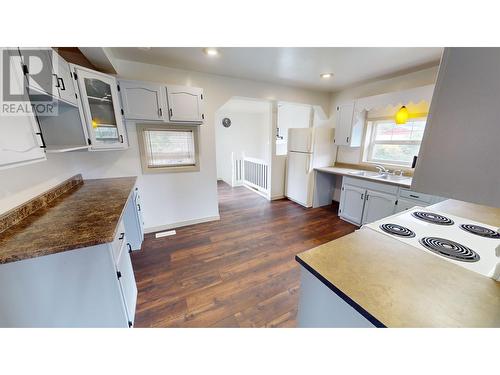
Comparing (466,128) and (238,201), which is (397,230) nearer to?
(466,128)

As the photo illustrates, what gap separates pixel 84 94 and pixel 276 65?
85.3 inches

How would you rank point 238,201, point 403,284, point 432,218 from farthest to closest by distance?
point 238,201
point 432,218
point 403,284

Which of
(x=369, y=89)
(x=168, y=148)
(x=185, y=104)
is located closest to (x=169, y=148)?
(x=168, y=148)

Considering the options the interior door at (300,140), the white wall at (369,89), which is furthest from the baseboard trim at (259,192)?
the white wall at (369,89)

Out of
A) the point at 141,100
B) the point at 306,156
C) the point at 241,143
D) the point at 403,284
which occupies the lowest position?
the point at 403,284

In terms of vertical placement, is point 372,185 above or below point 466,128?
below

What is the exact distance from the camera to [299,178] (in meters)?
3.87

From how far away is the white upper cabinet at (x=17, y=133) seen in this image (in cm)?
92

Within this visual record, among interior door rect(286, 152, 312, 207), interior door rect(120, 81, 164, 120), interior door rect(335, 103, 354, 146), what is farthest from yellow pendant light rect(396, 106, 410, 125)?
interior door rect(120, 81, 164, 120)

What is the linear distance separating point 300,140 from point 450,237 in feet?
9.38

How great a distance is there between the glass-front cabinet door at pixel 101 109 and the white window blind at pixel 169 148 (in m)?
0.37

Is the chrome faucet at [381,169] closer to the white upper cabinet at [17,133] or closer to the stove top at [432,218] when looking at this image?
the stove top at [432,218]

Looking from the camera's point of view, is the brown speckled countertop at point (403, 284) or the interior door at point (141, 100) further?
the interior door at point (141, 100)
